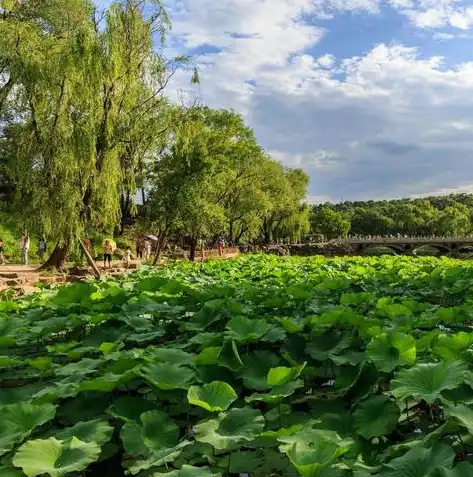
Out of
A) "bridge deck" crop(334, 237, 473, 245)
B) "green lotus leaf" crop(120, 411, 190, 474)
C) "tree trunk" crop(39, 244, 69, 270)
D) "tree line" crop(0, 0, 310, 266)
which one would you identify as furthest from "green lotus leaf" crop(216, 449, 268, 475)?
"bridge deck" crop(334, 237, 473, 245)

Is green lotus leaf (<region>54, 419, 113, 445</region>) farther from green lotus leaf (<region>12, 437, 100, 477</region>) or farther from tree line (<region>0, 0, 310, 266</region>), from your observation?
tree line (<region>0, 0, 310, 266</region>)

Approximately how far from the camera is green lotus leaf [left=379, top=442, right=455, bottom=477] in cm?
139

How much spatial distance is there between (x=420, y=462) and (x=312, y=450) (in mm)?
286

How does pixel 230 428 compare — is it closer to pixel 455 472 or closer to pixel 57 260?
pixel 455 472

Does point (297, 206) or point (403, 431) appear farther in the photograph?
point (297, 206)

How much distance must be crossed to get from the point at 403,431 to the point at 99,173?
11885 mm

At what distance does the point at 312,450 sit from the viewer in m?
1.47

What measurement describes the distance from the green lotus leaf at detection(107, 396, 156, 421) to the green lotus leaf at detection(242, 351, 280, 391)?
1.42ft

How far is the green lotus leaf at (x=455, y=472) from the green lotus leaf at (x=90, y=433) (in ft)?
3.30

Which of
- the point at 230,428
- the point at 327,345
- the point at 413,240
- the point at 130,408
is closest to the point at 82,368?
the point at 130,408

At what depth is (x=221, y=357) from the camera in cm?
239

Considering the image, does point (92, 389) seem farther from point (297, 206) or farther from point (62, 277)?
point (297, 206)

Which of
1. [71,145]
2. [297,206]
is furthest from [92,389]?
[297,206]

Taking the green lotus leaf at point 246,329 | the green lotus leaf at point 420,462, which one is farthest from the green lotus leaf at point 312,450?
the green lotus leaf at point 246,329
